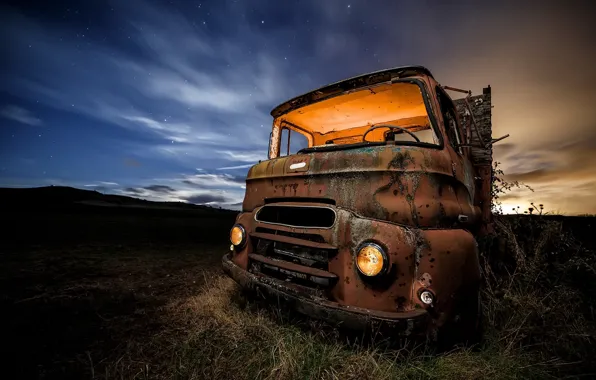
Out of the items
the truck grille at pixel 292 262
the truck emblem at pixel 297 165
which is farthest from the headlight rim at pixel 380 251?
the truck emblem at pixel 297 165

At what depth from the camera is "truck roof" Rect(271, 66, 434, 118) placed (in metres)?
2.29

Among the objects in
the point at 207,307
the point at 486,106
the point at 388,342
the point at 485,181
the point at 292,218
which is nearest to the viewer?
the point at 388,342

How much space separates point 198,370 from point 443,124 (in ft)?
8.70

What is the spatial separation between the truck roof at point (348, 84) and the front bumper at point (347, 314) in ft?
6.32

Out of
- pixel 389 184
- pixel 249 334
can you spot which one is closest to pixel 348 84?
pixel 389 184

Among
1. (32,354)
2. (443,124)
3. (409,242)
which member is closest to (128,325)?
(32,354)

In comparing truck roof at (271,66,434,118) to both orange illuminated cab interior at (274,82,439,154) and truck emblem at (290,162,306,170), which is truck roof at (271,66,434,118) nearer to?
orange illuminated cab interior at (274,82,439,154)

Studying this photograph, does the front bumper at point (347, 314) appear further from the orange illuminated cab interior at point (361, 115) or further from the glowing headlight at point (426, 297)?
the orange illuminated cab interior at point (361, 115)

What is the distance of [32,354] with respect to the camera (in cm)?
209

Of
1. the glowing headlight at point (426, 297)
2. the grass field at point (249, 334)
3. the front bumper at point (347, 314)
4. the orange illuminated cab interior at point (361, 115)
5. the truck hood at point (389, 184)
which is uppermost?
the orange illuminated cab interior at point (361, 115)

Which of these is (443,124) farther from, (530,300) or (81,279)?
(81,279)

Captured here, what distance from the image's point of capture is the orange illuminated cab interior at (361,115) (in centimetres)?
277

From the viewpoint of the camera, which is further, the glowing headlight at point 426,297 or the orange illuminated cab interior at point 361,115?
the orange illuminated cab interior at point 361,115

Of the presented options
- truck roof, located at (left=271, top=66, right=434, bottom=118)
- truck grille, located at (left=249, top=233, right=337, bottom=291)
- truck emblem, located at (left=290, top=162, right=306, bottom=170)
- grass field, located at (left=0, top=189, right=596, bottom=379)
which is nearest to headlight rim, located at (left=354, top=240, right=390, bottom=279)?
truck grille, located at (left=249, top=233, right=337, bottom=291)
